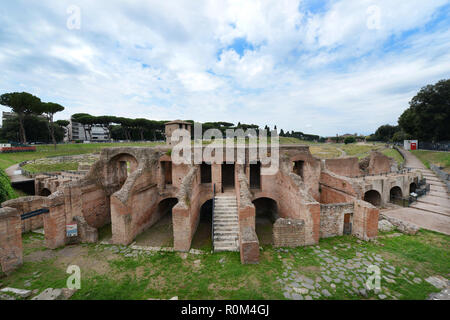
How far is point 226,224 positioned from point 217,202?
5.98ft

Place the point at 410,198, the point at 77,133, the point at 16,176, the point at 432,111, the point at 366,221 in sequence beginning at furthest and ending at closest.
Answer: the point at 77,133 → the point at 432,111 → the point at 16,176 → the point at 410,198 → the point at 366,221

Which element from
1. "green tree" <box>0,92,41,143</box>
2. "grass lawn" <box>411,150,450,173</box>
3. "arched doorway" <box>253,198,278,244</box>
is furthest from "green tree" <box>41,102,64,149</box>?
"grass lawn" <box>411,150,450,173</box>

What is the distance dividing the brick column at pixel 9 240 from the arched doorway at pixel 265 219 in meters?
10.6

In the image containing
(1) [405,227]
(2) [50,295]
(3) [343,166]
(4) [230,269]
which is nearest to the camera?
(2) [50,295]

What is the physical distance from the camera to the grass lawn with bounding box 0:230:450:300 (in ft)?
20.0

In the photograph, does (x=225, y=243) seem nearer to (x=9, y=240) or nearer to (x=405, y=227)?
(x=9, y=240)

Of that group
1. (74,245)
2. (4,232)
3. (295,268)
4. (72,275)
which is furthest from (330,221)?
(4,232)

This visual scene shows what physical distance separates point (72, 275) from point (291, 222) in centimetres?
916

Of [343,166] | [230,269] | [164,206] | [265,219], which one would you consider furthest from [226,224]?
[343,166]

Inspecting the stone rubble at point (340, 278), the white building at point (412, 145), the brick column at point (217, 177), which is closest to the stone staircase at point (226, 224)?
the brick column at point (217, 177)

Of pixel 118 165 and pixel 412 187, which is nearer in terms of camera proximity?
pixel 118 165

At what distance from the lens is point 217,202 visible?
11219mm

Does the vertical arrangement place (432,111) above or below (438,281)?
above

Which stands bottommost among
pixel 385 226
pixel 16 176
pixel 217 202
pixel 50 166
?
pixel 385 226
